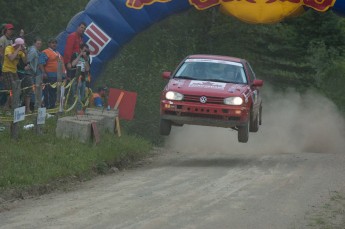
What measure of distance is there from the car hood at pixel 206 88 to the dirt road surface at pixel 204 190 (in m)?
1.50

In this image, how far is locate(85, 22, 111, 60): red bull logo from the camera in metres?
20.4

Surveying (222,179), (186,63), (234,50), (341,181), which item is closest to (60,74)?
(186,63)

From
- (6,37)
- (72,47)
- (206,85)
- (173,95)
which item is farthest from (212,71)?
(6,37)

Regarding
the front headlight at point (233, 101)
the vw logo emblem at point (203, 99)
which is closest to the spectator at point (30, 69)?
the vw logo emblem at point (203, 99)

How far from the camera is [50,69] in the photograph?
741 inches

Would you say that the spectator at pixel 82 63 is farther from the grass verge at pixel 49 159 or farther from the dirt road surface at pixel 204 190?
the dirt road surface at pixel 204 190

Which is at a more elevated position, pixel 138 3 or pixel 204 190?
pixel 138 3

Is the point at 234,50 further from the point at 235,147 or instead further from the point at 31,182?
the point at 31,182

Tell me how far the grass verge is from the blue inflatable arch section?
10.0ft

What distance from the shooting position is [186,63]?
1794cm

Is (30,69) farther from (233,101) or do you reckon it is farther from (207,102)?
(233,101)

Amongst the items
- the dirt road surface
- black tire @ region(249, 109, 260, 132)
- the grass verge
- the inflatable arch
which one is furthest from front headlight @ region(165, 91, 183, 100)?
the inflatable arch

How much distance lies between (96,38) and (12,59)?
3.88 metres

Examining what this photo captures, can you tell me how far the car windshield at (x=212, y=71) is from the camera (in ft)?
57.1
